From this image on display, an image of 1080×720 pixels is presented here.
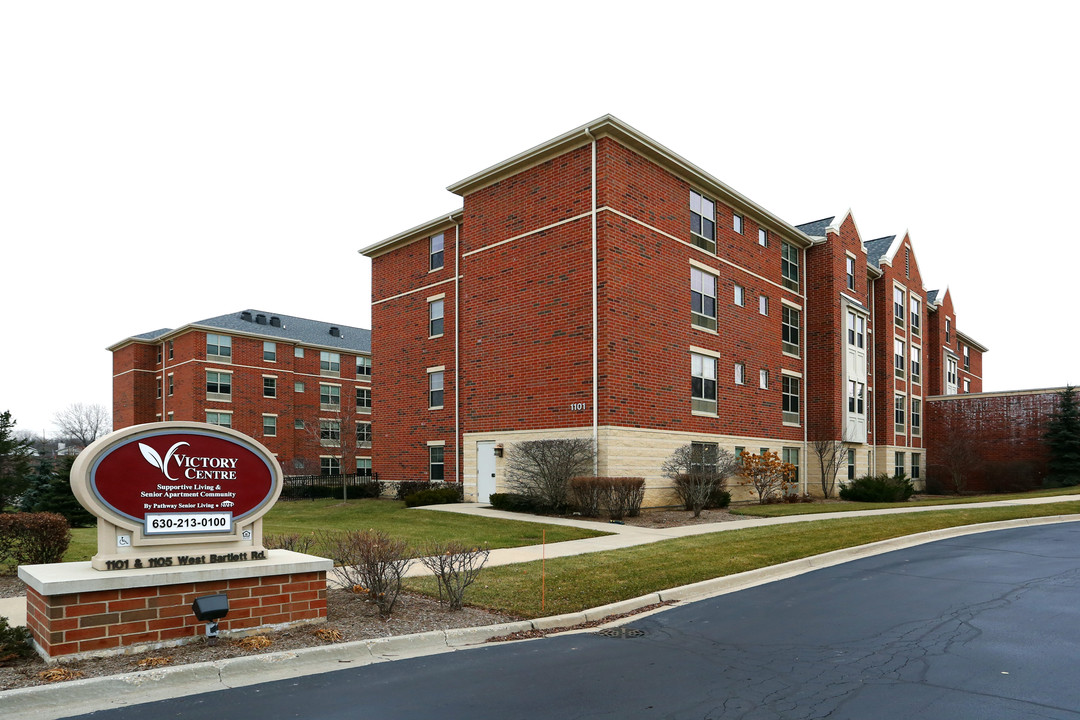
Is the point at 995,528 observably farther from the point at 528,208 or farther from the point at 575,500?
the point at 528,208

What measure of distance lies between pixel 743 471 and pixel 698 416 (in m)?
3.73

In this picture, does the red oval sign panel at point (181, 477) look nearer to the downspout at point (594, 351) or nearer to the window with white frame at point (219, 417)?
the downspout at point (594, 351)

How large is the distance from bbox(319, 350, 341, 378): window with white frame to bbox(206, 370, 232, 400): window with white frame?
7512 mm

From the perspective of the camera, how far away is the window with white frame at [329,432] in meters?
50.7

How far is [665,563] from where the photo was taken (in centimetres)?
1315

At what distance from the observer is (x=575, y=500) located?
77.5 ft

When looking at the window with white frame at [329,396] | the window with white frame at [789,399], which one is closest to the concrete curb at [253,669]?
the window with white frame at [789,399]

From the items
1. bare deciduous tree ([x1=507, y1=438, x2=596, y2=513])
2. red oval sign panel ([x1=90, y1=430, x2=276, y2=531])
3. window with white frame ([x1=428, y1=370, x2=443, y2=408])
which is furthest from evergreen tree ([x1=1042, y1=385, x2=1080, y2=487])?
red oval sign panel ([x1=90, y1=430, x2=276, y2=531])

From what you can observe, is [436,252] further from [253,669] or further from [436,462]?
[253,669]

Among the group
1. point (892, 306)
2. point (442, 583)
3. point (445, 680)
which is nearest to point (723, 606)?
point (442, 583)

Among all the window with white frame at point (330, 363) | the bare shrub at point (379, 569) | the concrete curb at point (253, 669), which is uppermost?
the window with white frame at point (330, 363)

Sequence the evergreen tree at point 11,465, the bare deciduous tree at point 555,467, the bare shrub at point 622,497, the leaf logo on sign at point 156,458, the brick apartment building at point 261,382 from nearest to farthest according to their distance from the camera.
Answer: the leaf logo on sign at point 156,458 → the evergreen tree at point 11,465 → the bare shrub at point 622,497 → the bare deciduous tree at point 555,467 → the brick apartment building at point 261,382

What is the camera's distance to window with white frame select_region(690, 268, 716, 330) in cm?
2814

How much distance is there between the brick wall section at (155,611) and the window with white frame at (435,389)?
24.8 m
